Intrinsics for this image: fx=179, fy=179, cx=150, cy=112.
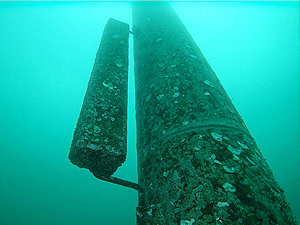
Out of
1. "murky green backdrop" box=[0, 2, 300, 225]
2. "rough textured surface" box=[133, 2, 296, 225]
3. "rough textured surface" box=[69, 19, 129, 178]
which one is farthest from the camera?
"murky green backdrop" box=[0, 2, 300, 225]

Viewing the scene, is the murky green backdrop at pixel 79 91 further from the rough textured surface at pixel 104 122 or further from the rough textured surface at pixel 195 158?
the rough textured surface at pixel 104 122

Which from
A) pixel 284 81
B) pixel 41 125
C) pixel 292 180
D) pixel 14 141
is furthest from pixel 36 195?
pixel 284 81

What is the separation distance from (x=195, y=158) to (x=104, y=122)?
2.48 ft

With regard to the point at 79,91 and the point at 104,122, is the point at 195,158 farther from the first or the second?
the point at 79,91

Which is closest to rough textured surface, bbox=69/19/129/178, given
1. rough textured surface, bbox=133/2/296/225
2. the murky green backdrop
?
rough textured surface, bbox=133/2/296/225

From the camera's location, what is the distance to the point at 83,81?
207 ft

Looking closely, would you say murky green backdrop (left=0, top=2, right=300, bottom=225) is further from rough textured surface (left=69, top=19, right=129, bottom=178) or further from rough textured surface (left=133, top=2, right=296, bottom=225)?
rough textured surface (left=69, top=19, right=129, bottom=178)

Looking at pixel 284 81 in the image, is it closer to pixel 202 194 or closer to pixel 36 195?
pixel 202 194

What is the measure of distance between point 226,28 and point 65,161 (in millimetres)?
65824

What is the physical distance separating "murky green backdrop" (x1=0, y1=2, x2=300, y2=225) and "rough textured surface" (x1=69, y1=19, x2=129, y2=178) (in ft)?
93.0

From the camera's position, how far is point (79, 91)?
6669 centimetres

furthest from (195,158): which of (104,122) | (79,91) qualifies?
(79,91)

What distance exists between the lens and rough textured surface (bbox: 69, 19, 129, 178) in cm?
131

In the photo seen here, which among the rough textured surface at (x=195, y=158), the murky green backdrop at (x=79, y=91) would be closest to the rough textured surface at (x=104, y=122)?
the rough textured surface at (x=195, y=158)
